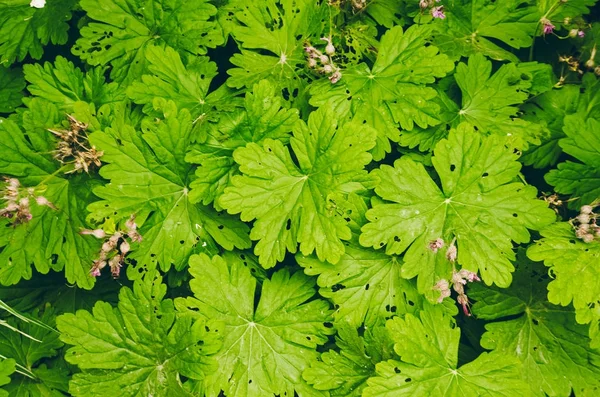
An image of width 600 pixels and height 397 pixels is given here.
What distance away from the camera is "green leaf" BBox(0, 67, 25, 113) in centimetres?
314

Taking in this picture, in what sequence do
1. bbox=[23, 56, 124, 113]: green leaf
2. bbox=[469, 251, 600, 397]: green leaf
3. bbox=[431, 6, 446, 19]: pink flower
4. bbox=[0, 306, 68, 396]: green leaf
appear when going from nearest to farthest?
bbox=[469, 251, 600, 397]: green leaf
bbox=[0, 306, 68, 396]: green leaf
bbox=[23, 56, 124, 113]: green leaf
bbox=[431, 6, 446, 19]: pink flower

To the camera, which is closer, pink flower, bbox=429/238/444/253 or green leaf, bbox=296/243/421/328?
pink flower, bbox=429/238/444/253

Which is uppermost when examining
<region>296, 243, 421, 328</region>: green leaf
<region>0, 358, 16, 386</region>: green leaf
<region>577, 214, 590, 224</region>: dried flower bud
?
<region>577, 214, 590, 224</region>: dried flower bud

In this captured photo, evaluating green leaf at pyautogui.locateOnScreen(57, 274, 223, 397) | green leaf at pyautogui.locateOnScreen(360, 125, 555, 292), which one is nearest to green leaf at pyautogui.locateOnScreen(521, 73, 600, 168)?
green leaf at pyautogui.locateOnScreen(360, 125, 555, 292)

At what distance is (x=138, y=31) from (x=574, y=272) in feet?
9.22

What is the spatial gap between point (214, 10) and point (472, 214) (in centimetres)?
189

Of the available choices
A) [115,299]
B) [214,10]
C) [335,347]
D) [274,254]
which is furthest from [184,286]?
[214,10]

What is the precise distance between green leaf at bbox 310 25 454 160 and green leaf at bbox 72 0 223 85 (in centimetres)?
78

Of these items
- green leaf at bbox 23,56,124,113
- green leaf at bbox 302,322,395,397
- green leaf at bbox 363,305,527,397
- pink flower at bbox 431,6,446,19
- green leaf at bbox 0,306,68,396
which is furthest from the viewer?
pink flower at bbox 431,6,446,19

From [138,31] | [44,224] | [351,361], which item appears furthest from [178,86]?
[351,361]

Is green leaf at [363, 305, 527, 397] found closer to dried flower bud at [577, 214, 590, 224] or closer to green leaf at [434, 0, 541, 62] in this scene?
dried flower bud at [577, 214, 590, 224]

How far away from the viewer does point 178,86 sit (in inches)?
116

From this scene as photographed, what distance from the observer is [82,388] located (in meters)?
2.54

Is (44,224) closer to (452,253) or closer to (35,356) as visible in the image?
(35,356)
